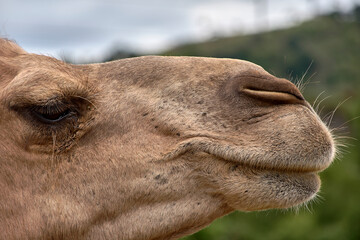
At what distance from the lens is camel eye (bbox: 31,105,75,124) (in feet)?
11.5

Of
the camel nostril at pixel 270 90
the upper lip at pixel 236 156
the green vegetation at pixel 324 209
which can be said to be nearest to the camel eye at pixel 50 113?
the upper lip at pixel 236 156

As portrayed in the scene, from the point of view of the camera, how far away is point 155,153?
11.3ft

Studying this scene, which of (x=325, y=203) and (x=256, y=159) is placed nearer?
(x=256, y=159)

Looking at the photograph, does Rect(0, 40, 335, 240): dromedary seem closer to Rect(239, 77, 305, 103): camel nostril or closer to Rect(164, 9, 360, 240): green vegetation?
Rect(239, 77, 305, 103): camel nostril

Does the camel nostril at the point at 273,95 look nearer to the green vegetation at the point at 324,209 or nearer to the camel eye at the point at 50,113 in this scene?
the green vegetation at the point at 324,209

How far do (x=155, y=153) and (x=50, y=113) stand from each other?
0.63m

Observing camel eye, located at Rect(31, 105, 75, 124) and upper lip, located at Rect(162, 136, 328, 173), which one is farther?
camel eye, located at Rect(31, 105, 75, 124)

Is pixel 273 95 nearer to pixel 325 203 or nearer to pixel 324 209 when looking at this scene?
pixel 325 203

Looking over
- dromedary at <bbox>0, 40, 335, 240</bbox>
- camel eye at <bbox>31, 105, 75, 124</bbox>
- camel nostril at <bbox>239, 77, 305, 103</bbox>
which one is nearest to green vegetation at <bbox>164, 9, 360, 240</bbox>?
camel nostril at <bbox>239, 77, 305, 103</bbox>

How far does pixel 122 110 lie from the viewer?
11.8 ft

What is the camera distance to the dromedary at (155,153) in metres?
3.30

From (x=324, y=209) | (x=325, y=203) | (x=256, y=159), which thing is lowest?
(x=324, y=209)

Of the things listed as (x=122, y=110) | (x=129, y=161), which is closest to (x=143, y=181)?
(x=129, y=161)

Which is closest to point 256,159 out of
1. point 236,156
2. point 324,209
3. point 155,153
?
point 236,156
